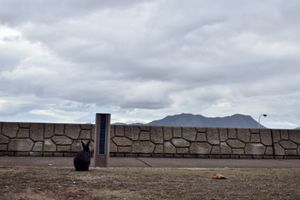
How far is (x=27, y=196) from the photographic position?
17.5 feet

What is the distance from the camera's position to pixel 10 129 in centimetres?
1177

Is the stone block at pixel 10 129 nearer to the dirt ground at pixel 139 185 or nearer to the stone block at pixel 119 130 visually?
the stone block at pixel 119 130

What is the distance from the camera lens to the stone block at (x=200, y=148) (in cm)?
1248

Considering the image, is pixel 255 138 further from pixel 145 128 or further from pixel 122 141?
pixel 122 141

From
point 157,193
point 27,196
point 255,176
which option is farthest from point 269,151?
point 27,196

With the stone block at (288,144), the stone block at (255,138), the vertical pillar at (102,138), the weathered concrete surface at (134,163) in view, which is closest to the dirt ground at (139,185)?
the vertical pillar at (102,138)

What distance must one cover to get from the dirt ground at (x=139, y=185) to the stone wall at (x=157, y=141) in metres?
3.60

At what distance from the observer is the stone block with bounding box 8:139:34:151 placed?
38.2ft

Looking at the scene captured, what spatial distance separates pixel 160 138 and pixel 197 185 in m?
5.82

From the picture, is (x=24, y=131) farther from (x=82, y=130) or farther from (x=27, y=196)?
(x=27, y=196)

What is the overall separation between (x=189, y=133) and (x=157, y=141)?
1.07 m

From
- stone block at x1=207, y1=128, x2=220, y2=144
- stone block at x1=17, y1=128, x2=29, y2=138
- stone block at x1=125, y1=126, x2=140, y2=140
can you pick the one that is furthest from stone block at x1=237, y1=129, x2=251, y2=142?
stone block at x1=17, y1=128, x2=29, y2=138

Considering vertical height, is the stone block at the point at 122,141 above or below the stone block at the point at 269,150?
above

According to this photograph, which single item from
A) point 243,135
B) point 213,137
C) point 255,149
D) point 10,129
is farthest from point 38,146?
point 255,149
